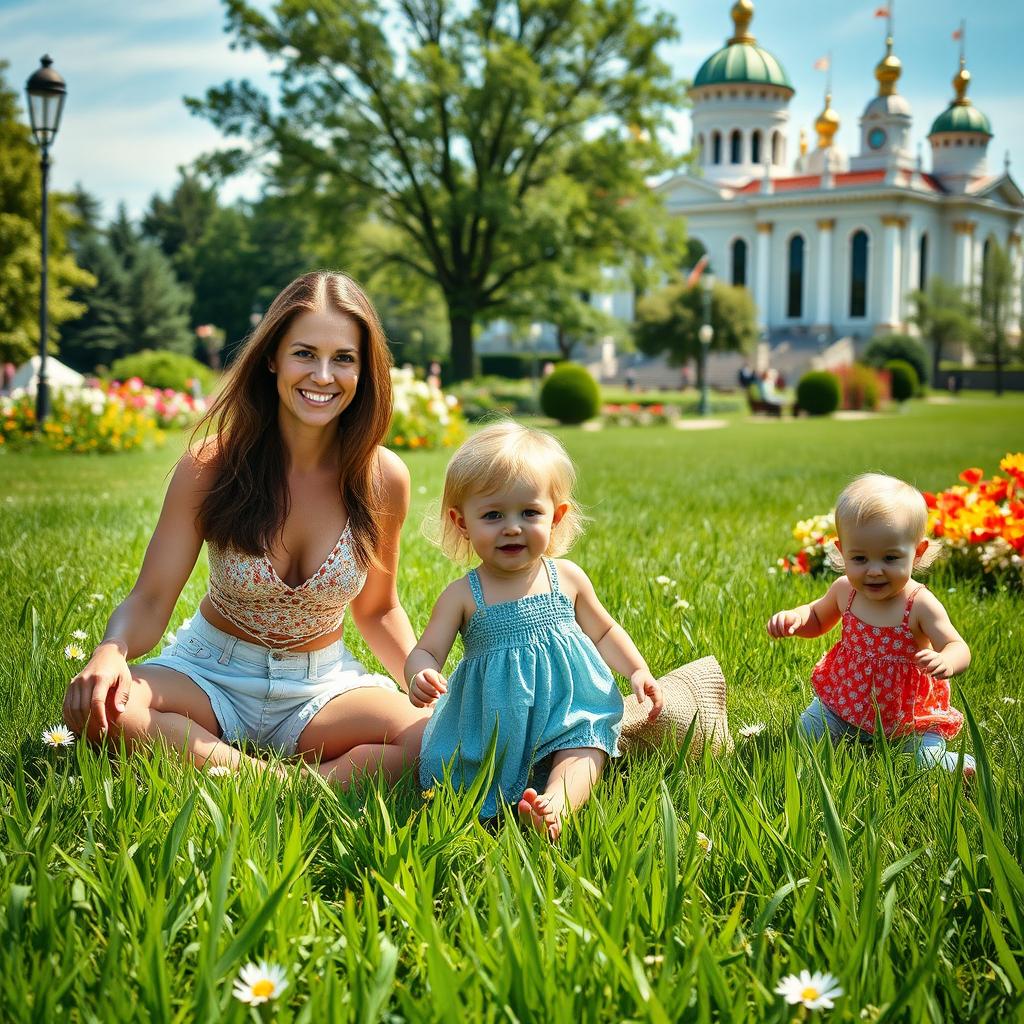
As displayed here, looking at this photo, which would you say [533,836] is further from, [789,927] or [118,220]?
[118,220]

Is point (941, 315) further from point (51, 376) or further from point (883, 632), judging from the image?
point (883, 632)

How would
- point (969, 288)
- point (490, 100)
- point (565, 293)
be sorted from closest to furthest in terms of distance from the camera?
1. point (490, 100)
2. point (565, 293)
3. point (969, 288)

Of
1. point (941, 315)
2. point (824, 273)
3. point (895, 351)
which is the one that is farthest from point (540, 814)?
point (824, 273)

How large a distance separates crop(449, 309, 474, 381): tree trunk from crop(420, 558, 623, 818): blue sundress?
1151 inches

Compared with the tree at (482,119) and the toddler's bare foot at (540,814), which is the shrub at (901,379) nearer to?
the tree at (482,119)

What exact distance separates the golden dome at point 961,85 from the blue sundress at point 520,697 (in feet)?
259

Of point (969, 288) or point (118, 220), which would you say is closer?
point (118, 220)

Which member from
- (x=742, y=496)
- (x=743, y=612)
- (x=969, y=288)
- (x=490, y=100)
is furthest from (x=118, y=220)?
(x=743, y=612)

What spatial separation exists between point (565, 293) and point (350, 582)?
2868 cm

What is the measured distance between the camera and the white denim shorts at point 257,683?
2.68 metres

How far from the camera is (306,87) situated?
28906 mm

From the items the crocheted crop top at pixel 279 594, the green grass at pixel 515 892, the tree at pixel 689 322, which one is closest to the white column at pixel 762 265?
the tree at pixel 689 322

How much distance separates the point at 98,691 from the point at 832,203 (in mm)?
68515

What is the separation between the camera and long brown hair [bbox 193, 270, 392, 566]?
2.65 m
